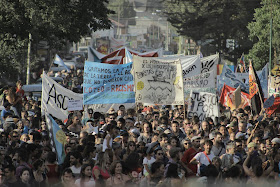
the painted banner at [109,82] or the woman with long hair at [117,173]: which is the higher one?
the painted banner at [109,82]

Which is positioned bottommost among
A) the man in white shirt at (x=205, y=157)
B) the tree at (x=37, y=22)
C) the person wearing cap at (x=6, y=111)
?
the man in white shirt at (x=205, y=157)

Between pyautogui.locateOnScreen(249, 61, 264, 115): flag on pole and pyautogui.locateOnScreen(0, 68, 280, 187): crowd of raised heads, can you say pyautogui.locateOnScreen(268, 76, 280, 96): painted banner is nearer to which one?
pyautogui.locateOnScreen(249, 61, 264, 115): flag on pole

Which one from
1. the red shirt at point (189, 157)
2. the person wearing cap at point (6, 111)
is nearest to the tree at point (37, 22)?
the person wearing cap at point (6, 111)

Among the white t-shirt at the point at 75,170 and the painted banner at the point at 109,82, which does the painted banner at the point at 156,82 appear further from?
the white t-shirt at the point at 75,170

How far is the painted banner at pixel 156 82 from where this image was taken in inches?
603

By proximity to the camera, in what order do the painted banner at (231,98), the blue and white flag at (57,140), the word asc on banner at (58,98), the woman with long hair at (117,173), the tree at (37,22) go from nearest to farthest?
the woman with long hair at (117,173) → the blue and white flag at (57,140) → the word asc on banner at (58,98) → the painted banner at (231,98) → the tree at (37,22)

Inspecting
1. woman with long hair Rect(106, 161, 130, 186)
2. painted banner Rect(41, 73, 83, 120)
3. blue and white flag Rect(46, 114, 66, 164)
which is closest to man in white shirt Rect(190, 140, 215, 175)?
woman with long hair Rect(106, 161, 130, 186)

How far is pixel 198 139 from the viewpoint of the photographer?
408 inches

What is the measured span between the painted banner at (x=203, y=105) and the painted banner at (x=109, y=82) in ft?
4.96

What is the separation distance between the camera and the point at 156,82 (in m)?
15.4

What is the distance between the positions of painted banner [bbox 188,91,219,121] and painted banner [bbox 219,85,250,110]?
2544mm

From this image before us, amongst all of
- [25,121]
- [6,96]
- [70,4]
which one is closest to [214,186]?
[25,121]

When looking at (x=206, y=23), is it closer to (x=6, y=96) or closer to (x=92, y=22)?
(x=92, y=22)

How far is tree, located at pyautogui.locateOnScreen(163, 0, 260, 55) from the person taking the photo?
59188 millimetres
